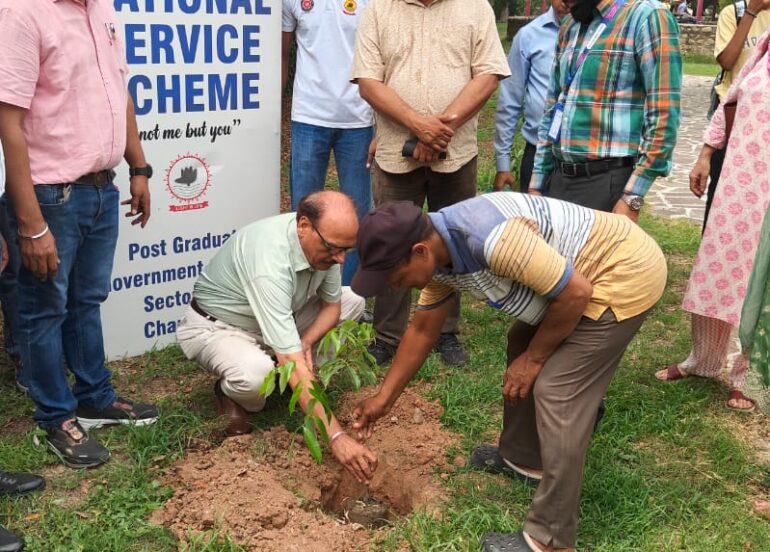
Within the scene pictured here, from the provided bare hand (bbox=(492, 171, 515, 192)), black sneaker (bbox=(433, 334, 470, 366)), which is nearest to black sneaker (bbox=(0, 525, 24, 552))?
black sneaker (bbox=(433, 334, 470, 366))

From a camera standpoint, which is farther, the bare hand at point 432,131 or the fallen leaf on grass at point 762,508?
the bare hand at point 432,131

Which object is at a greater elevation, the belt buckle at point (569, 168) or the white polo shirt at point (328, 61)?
the white polo shirt at point (328, 61)

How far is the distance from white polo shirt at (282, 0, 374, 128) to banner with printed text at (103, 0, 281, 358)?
0.17 m

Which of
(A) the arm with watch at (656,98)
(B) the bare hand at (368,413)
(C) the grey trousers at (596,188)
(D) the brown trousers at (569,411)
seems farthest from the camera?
(C) the grey trousers at (596,188)

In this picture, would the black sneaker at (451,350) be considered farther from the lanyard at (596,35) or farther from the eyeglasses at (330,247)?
the lanyard at (596,35)

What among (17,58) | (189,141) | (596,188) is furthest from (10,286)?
(596,188)

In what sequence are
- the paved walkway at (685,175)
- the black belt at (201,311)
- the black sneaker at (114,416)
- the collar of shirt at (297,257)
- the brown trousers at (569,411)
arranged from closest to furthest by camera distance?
1. the brown trousers at (569,411)
2. the collar of shirt at (297,257)
3. the black sneaker at (114,416)
4. the black belt at (201,311)
5. the paved walkway at (685,175)

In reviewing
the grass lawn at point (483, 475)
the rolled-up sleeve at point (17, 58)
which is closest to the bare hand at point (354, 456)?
the grass lawn at point (483, 475)

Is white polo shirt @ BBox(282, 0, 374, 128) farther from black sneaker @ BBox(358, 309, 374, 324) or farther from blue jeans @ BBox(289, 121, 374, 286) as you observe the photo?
black sneaker @ BBox(358, 309, 374, 324)

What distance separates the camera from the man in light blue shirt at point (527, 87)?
4.68 metres

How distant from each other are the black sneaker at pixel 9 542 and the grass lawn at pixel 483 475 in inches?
1.5

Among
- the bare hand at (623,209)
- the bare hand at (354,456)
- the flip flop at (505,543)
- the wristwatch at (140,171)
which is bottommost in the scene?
the flip flop at (505,543)

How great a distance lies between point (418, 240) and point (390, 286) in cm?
18

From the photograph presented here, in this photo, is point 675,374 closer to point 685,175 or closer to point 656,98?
point 656,98
